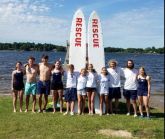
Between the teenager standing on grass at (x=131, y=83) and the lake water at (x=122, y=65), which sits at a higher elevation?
the teenager standing on grass at (x=131, y=83)

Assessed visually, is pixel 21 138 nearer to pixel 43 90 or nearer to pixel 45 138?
pixel 45 138

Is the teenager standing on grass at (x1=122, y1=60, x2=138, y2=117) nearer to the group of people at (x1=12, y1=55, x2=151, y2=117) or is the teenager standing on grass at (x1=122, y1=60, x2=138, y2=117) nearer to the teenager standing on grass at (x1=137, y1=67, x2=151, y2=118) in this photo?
the group of people at (x1=12, y1=55, x2=151, y2=117)

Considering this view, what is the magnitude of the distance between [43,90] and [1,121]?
1939 mm

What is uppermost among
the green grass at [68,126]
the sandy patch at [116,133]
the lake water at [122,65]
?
the green grass at [68,126]

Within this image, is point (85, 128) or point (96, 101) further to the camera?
point (96, 101)

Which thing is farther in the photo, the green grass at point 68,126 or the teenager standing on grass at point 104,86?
the teenager standing on grass at point 104,86

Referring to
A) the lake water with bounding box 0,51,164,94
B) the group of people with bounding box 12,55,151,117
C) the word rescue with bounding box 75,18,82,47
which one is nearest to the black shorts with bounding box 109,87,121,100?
the group of people with bounding box 12,55,151,117

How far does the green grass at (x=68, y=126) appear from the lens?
9.42 meters

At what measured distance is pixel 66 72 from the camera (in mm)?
12891

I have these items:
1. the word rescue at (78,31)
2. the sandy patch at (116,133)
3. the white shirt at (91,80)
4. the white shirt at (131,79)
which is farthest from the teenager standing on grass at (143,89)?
the word rescue at (78,31)

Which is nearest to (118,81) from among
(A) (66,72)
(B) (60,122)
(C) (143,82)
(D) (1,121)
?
(C) (143,82)

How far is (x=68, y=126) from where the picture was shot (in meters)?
10.1

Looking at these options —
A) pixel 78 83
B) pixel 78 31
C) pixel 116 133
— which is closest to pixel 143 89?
pixel 78 83

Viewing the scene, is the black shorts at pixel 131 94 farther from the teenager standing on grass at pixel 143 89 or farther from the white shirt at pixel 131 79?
the teenager standing on grass at pixel 143 89
